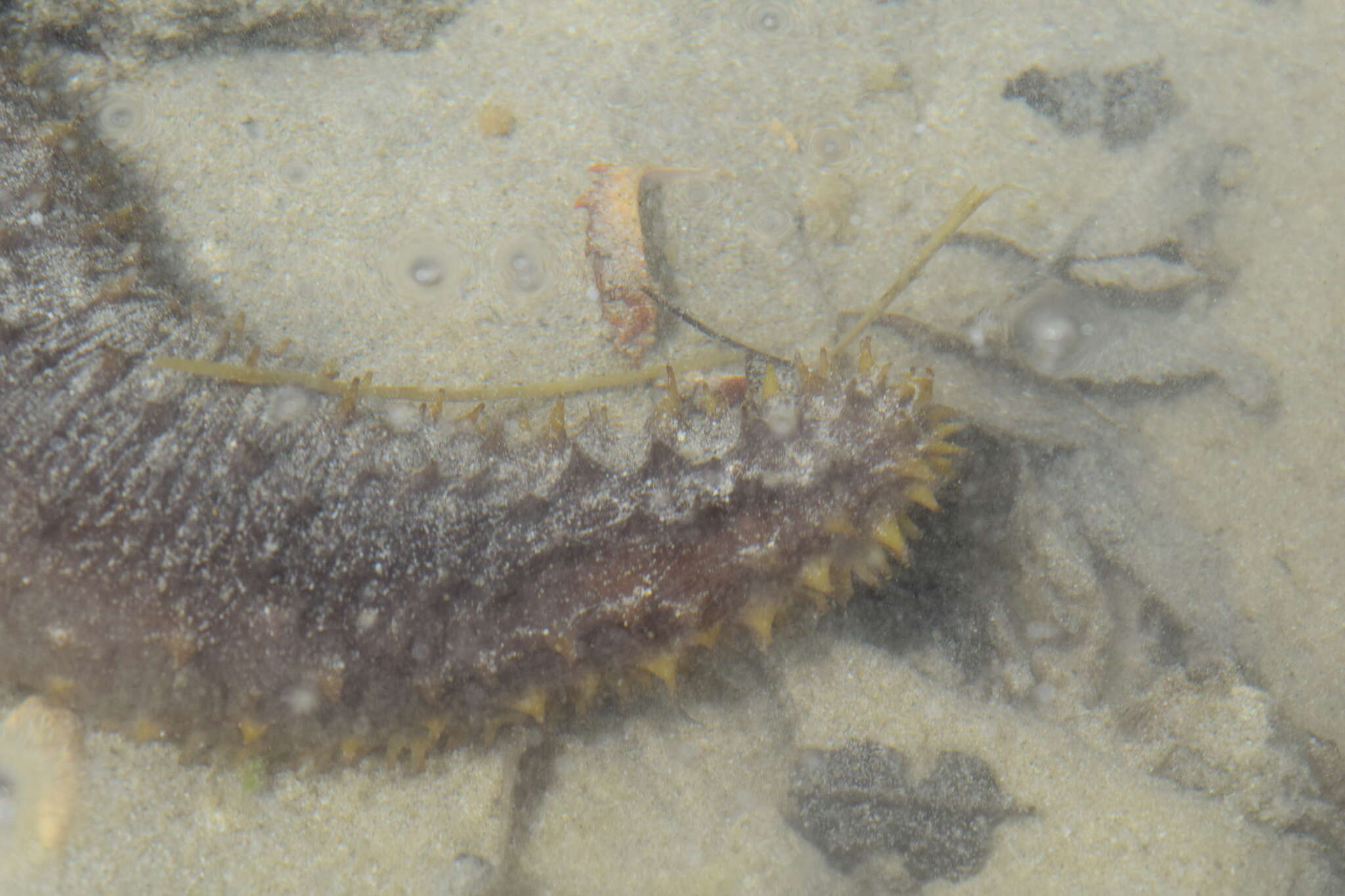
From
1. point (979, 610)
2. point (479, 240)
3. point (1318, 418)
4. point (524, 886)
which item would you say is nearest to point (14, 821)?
point (524, 886)

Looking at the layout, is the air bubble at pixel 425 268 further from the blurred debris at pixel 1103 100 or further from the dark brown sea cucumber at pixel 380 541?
the blurred debris at pixel 1103 100

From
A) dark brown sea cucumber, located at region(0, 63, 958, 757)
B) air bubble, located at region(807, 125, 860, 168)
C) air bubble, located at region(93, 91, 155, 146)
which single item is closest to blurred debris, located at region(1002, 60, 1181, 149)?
air bubble, located at region(807, 125, 860, 168)

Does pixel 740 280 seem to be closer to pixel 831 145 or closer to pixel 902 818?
pixel 831 145

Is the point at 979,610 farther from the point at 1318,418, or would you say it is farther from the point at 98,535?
the point at 98,535

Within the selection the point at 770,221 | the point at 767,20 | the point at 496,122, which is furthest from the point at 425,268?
the point at 767,20

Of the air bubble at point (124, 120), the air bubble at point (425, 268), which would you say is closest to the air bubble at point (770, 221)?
the air bubble at point (425, 268)
